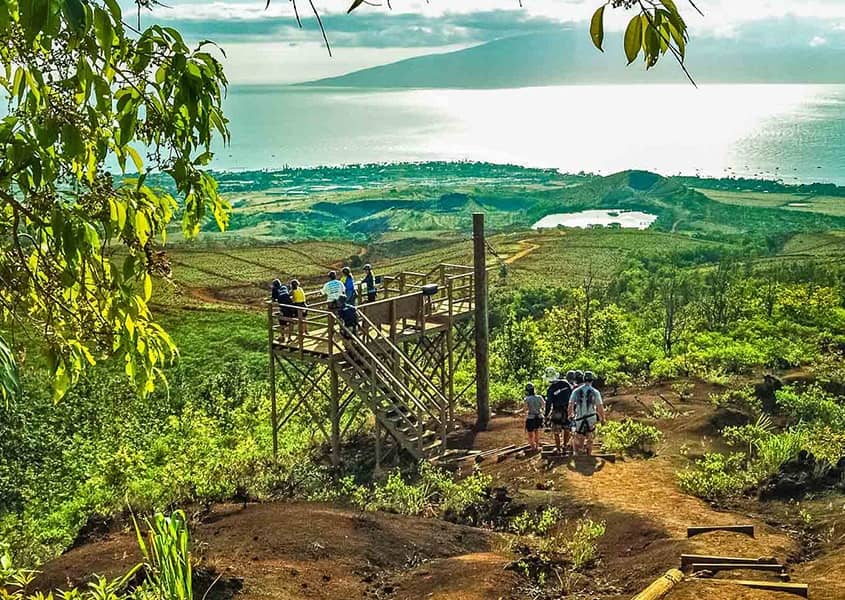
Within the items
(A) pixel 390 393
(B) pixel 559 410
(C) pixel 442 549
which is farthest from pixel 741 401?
(C) pixel 442 549

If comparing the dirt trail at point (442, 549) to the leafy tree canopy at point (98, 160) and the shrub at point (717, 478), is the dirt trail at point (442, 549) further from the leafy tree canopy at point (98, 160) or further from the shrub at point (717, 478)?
the leafy tree canopy at point (98, 160)

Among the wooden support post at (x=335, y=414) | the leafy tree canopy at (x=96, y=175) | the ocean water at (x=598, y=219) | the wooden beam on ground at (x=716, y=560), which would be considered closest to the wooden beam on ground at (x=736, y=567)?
the wooden beam on ground at (x=716, y=560)

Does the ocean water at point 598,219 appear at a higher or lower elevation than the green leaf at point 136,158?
lower

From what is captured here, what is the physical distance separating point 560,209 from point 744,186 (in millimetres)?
20675

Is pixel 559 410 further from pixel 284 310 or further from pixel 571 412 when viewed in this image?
pixel 284 310

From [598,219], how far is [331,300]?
211 ft

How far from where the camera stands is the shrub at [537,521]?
930 centimetres

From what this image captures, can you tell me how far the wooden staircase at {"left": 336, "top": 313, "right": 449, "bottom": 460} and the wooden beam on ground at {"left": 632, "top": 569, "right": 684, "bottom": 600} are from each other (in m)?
6.55

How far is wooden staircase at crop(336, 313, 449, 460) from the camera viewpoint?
13.2m

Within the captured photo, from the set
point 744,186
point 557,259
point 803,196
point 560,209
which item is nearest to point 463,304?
point 557,259

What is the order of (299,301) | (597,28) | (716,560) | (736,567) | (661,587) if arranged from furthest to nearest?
(299,301)
(716,560)
(736,567)
(661,587)
(597,28)

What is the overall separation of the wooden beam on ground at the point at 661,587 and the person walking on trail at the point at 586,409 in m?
4.71

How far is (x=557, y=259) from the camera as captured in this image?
46312 mm

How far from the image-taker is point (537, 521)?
965cm
